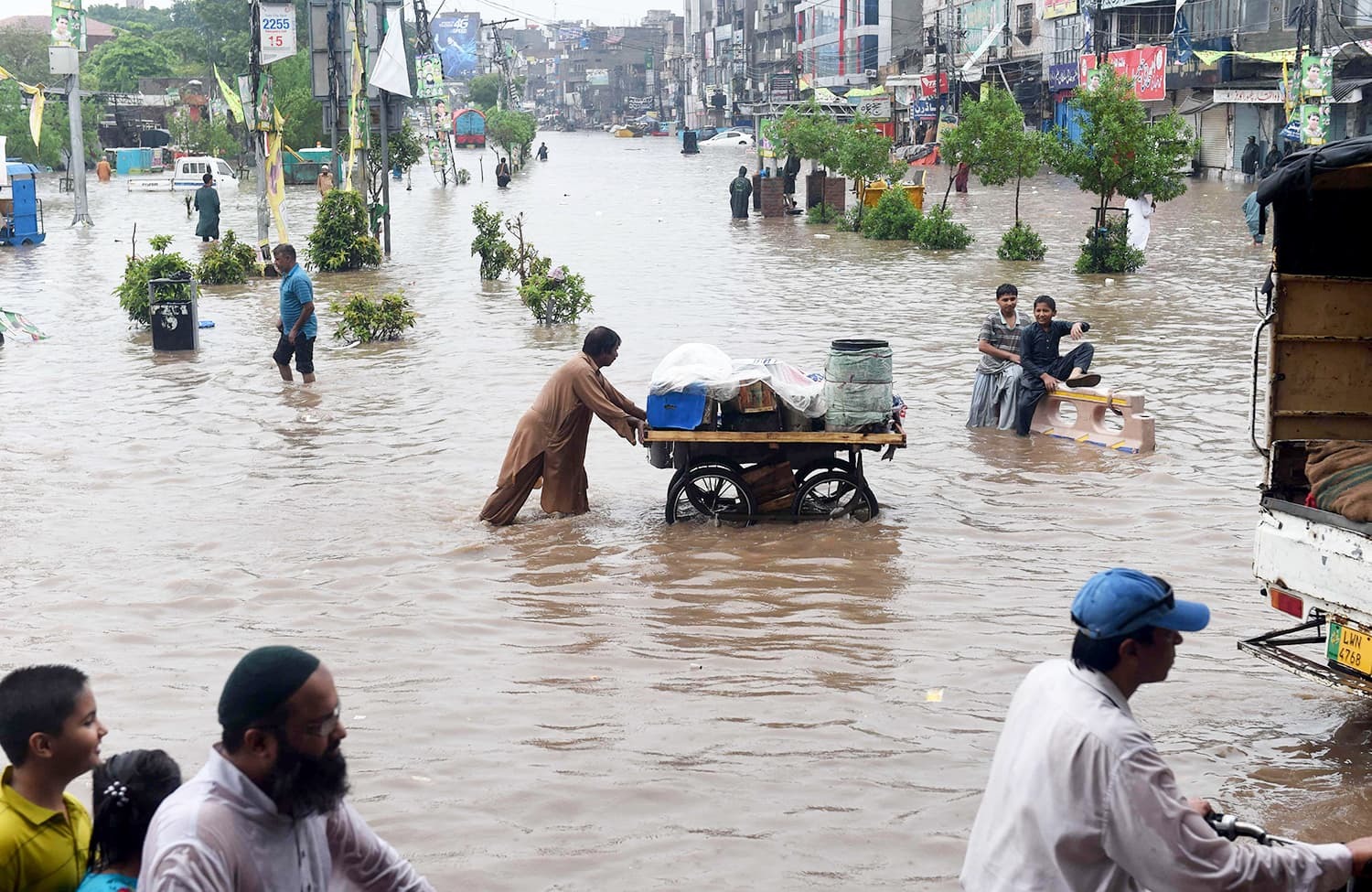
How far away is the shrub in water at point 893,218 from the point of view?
101 ft

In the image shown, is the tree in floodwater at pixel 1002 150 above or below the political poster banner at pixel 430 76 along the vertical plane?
below

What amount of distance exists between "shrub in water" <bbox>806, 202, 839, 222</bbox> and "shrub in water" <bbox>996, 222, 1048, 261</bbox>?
9.61 metres

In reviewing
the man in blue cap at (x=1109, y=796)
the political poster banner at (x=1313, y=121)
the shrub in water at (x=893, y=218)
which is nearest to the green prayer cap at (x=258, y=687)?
the man in blue cap at (x=1109, y=796)

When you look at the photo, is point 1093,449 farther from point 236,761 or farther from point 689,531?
point 236,761

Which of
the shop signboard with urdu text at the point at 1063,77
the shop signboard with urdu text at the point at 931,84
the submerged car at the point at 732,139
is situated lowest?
the submerged car at the point at 732,139

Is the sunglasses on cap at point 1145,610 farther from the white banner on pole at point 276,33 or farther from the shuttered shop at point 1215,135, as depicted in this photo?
the shuttered shop at point 1215,135

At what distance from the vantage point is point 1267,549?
6.30 metres

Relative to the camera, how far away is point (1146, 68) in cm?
5184

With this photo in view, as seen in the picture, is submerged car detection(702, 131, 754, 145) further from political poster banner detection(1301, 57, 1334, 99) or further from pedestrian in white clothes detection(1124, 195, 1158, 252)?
pedestrian in white clothes detection(1124, 195, 1158, 252)

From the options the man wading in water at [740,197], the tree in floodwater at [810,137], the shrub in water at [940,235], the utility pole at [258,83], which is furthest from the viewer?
the man wading in water at [740,197]

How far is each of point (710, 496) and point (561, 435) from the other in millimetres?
1027

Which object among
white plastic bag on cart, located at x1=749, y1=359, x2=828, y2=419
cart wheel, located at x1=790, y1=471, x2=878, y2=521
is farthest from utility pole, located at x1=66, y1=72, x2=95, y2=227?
white plastic bag on cart, located at x1=749, y1=359, x2=828, y2=419

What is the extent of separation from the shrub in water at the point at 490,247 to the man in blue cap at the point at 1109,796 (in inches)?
839

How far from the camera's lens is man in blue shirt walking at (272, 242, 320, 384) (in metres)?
14.2
